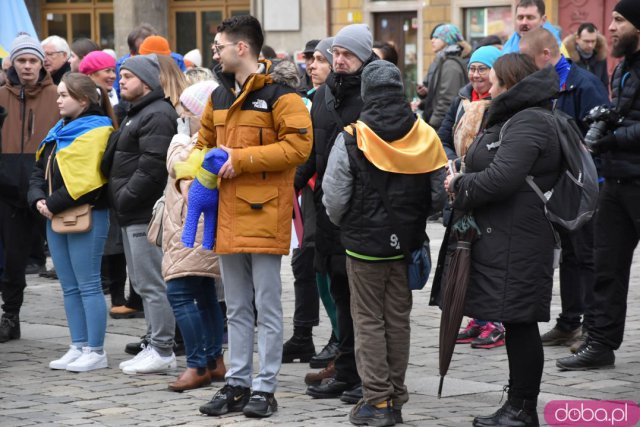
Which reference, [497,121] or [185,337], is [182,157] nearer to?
[185,337]

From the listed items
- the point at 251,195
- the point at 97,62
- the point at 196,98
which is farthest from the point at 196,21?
the point at 251,195

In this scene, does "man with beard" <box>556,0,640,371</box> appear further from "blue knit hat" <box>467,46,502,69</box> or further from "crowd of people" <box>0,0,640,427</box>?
"blue knit hat" <box>467,46,502,69</box>

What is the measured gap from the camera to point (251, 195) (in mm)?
6840

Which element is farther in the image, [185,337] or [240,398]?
[185,337]

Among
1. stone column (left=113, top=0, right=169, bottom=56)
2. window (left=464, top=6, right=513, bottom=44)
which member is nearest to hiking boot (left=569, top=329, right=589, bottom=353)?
window (left=464, top=6, right=513, bottom=44)

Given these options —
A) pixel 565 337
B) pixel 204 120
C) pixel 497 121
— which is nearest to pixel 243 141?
pixel 204 120

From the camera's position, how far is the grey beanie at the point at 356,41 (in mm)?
7070

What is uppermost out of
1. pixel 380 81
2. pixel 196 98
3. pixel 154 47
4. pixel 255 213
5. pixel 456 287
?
pixel 154 47

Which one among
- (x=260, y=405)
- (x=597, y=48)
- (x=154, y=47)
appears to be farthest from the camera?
A: (x=597, y=48)

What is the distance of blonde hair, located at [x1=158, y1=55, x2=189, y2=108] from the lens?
8.17m

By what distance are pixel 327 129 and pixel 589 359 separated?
216cm

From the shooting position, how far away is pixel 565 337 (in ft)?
28.9

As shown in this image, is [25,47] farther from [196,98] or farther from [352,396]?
[352,396]

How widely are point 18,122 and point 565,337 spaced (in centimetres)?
458
